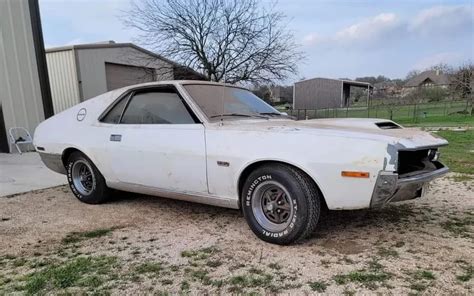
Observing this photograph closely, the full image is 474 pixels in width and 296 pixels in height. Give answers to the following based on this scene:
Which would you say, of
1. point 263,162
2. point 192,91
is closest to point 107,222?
point 192,91

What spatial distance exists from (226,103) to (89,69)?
1190 centimetres

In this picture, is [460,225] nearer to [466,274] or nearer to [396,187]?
[466,274]

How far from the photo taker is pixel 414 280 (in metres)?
2.54

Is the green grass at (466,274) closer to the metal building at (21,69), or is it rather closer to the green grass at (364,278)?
the green grass at (364,278)

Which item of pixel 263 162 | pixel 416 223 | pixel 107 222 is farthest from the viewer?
pixel 107 222

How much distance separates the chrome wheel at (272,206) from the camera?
10.5ft

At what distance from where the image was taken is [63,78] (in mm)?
14148

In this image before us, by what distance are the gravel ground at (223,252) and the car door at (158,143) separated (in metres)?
0.50

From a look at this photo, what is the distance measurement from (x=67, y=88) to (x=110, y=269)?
42.6 ft

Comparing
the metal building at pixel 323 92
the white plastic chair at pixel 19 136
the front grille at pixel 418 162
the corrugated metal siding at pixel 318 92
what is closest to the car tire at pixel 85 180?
the front grille at pixel 418 162

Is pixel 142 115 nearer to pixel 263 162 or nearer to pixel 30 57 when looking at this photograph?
pixel 263 162

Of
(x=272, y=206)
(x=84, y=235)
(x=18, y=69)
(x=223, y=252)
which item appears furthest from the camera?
(x=18, y=69)

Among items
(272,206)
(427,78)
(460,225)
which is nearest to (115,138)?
(272,206)

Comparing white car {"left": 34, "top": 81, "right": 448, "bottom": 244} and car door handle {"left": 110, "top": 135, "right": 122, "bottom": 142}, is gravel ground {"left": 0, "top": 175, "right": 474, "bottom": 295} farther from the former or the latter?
car door handle {"left": 110, "top": 135, "right": 122, "bottom": 142}
